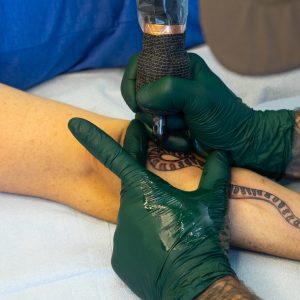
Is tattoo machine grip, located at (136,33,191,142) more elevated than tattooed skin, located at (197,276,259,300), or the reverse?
tattoo machine grip, located at (136,33,191,142)

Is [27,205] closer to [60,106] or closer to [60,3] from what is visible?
[60,106]

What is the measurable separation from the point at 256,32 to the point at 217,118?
0.60 meters

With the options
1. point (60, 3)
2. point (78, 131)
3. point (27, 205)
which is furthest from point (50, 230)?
point (60, 3)

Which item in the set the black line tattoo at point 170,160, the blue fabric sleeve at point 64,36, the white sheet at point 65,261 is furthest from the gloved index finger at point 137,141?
the blue fabric sleeve at point 64,36

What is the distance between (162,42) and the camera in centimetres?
97

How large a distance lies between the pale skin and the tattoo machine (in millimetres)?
216

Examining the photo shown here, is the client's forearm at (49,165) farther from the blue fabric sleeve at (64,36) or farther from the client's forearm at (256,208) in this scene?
the blue fabric sleeve at (64,36)

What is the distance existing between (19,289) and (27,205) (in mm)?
256

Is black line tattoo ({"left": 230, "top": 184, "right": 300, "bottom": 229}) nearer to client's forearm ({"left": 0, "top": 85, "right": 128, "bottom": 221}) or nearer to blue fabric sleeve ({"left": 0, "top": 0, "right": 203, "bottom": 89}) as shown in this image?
client's forearm ({"left": 0, "top": 85, "right": 128, "bottom": 221})

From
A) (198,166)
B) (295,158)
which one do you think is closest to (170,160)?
(198,166)

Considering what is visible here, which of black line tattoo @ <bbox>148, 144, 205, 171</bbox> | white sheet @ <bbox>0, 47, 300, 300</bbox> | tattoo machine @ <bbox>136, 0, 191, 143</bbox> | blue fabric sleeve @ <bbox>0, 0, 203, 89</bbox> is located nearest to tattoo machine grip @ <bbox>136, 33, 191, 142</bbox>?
tattoo machine @ <bbox>136, 0, 191, 143</bbox>

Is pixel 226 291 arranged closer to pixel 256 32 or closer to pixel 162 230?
pixel 162 230

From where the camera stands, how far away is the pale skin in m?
1.08

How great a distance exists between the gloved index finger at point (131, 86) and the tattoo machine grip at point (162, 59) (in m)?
0.06
